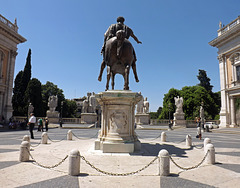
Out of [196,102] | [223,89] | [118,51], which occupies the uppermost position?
[223,89]

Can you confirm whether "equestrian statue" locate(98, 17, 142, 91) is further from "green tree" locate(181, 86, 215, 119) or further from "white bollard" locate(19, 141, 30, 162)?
"green tree" locate(181, 86, 215, 119)

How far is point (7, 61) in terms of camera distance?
31031mm

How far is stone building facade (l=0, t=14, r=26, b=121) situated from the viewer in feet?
95.2

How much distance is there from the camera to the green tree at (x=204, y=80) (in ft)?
208

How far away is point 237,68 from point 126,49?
2855 cm

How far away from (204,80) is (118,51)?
64580mm

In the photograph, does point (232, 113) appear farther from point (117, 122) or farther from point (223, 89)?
point (117, 122)

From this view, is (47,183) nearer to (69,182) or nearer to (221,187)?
(69,182)

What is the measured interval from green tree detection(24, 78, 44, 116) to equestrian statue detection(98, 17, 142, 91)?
123ft

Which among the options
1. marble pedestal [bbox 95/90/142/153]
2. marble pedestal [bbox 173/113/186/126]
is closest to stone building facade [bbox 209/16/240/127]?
marble pedestal [bbox 173/113/186/126]

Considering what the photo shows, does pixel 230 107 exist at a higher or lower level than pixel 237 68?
lower

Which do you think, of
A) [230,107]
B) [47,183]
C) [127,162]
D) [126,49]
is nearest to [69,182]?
[47,183]

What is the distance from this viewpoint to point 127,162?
5.51 metres

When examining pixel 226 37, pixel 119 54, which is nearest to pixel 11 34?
pixel 119 54
